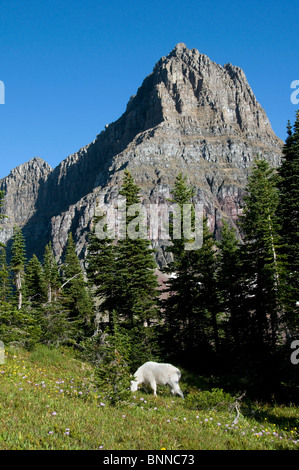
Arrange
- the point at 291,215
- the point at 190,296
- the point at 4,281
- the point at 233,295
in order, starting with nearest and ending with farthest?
the point at 291,215 < the point at 190,296 < the point at 233,295 < the point at 4,281

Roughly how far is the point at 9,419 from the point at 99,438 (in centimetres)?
228

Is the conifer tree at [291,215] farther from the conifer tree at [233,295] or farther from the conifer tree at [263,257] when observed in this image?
the conifer tree at [233,295]

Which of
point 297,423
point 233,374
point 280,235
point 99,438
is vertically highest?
point 280,235

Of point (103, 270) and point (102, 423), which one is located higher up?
point (103, 270)

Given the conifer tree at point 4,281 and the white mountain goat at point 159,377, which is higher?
the conifer tree at point 4,281

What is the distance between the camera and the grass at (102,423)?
6.68 m

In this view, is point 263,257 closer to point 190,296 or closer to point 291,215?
point 291,215

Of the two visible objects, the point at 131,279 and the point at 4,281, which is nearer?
the point at 131,279

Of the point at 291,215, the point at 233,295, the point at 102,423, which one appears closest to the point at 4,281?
the point at 233,295

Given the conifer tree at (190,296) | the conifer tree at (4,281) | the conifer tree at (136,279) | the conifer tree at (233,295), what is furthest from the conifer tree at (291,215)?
the conifer tree at (4,281)

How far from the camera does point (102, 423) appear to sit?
7812 millimetres
